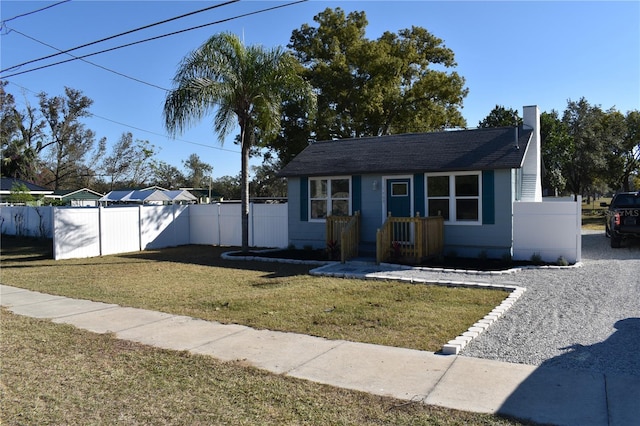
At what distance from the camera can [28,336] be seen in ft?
20.7

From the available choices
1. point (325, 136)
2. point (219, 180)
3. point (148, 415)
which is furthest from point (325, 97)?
point (219, 180)

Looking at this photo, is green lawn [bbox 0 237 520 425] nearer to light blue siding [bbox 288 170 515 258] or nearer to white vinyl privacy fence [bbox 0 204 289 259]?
light blue siding [bbox 288 170 515 258]

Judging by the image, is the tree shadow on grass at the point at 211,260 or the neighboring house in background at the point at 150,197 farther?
the neighboring house in background at the point at 150,197

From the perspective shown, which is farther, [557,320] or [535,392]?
[557,320]

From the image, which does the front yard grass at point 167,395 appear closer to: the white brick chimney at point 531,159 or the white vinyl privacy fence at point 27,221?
the white brick chimney at point 531,159

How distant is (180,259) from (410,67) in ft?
65.5

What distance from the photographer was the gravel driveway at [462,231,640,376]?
17.3ft

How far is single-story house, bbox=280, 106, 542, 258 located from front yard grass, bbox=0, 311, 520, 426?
8.16 m

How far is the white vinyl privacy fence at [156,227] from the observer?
15523 millimetres

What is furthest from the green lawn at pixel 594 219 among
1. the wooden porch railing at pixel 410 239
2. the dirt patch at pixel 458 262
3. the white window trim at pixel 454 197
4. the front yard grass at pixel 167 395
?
the front yard grass at pixel 167 395

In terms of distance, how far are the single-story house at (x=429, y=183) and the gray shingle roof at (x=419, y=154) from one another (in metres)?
0.03

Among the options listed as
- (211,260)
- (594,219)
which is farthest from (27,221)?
(594,219)

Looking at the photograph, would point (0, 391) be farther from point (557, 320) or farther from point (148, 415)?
point (557, 320)

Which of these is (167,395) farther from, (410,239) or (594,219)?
(594,219)
